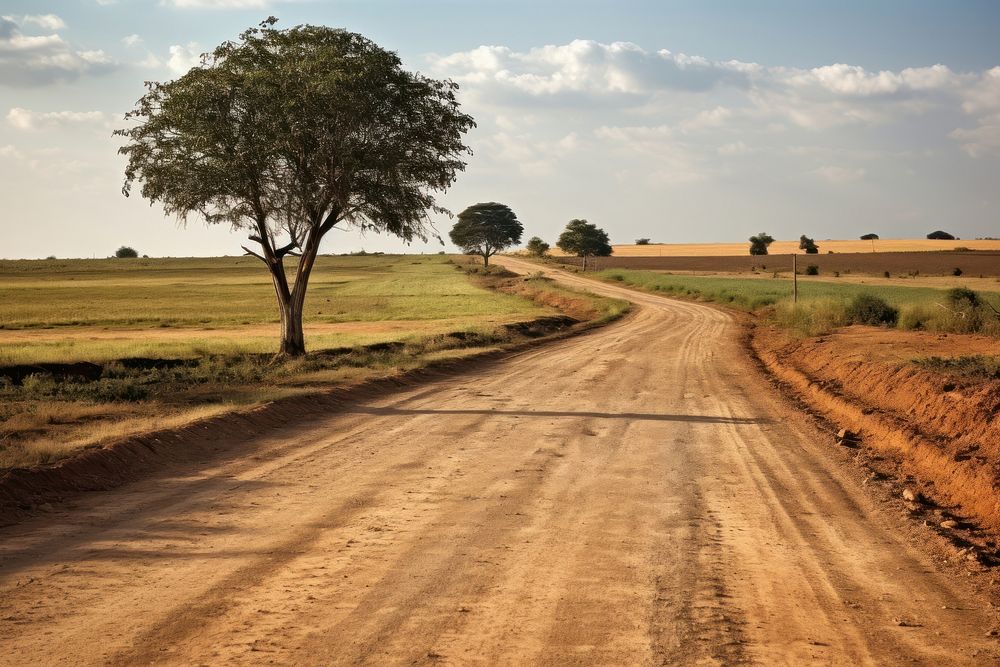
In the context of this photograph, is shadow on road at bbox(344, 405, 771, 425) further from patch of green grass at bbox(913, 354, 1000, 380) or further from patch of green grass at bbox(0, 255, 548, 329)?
patch of green grass at bbox(0, 255, 548, 329)

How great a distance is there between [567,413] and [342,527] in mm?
7714

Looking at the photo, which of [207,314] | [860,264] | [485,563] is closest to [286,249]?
[485,563]

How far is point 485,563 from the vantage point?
680 centimetres

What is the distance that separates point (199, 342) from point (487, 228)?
95.4m

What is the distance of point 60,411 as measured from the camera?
44.5 ft

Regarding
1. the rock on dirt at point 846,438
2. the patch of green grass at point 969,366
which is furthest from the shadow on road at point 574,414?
the patch of green grass at point 969,366

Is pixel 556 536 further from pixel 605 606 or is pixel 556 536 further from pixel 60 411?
pixel 60 411

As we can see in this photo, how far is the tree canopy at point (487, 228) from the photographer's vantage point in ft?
420

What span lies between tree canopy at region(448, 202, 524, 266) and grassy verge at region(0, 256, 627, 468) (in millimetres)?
38463

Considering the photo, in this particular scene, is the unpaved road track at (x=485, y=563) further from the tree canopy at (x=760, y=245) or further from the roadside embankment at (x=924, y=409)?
the tree canopy at (x=760, y=245)

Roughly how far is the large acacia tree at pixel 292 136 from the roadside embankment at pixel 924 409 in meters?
12.1

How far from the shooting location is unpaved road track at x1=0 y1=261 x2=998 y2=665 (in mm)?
5285

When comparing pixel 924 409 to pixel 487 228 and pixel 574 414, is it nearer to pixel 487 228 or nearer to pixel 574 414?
pixel 574 414

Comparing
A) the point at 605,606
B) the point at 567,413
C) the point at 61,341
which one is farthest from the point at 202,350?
the point at 605,606
